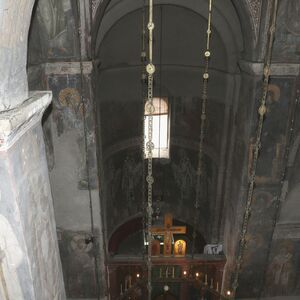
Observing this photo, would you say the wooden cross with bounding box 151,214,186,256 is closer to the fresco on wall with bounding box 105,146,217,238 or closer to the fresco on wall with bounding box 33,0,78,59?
the fresco on wall with bounding box 105,146,217,238

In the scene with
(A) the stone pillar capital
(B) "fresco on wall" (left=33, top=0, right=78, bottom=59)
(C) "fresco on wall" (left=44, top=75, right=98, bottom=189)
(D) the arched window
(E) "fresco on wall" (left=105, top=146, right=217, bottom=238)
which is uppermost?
(B) "fresco on wall" (left=33, top=0, right=78, bottom=59)

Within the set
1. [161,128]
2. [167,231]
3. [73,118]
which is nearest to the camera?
[73,118]

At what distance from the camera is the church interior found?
2.91 m

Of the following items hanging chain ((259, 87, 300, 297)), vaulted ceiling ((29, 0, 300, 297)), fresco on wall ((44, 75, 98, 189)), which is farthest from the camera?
hanging chain ((259, 87, 300, 297))

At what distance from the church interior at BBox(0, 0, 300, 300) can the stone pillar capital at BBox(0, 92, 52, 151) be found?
0.02 m

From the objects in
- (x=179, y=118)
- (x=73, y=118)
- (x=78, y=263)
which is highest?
(x=73, y=118)

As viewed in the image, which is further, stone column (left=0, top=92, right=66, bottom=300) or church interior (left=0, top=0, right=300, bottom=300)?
church interior (left=0, top=0, right=300, bottom=300)

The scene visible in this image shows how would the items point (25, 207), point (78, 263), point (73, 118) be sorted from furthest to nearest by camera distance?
point (78, 263) → point (73, 118) → point (25, 207)

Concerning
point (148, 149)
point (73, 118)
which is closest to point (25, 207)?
point (148, 149)

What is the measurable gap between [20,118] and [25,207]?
73 centimetres

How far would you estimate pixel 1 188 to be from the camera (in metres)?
2.59

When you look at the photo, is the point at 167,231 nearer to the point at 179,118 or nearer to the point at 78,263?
the point at 78,263

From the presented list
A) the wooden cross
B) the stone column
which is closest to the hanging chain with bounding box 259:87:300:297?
the wooden cross

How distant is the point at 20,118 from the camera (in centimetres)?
254
